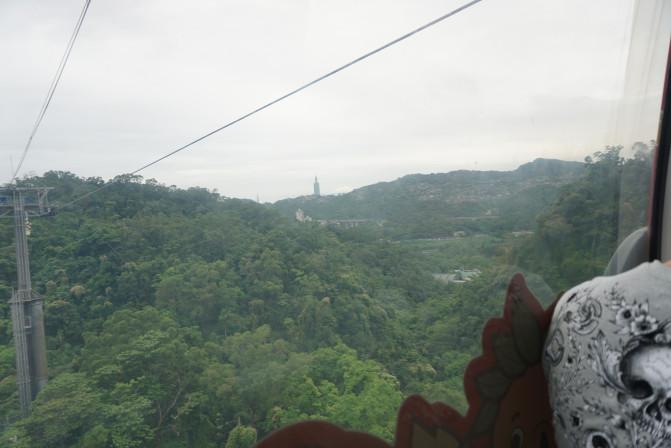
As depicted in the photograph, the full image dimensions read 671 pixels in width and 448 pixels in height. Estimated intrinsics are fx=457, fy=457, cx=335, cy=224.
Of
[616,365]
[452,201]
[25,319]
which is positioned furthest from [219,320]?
[616,365]

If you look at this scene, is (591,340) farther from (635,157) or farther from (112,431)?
(112,431)

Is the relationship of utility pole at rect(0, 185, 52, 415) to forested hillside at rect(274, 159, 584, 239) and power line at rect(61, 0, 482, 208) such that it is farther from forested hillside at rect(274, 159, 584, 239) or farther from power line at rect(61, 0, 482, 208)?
forested hillside at rect(274, 159, 584, 239)

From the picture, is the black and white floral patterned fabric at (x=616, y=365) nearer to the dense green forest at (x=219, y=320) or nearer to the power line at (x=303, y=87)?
the dense green forest at (x=219, y=320)

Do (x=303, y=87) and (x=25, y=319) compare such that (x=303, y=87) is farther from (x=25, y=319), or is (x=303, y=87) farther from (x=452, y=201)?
(x=25, y=319)

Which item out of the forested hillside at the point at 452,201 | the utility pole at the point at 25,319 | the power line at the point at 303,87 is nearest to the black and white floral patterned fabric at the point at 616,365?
the forested hillside at the point at 452,201

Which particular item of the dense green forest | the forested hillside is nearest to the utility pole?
the dense green forest

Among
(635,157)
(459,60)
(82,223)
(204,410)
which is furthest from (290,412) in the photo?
(635,157)
